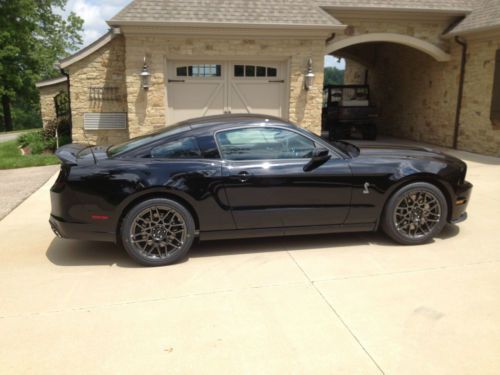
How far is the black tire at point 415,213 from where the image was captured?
4.86 meters

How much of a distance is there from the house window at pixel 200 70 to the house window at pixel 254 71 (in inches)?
18.0

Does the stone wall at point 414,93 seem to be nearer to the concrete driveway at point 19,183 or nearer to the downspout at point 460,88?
the downspout at point 460,88

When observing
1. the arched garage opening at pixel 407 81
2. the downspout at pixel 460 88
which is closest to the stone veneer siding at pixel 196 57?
the arched garage opening at pixel 407 81

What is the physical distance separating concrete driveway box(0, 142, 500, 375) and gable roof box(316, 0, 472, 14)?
339 inches

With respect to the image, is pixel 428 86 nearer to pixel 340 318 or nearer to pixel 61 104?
pixel 61 104

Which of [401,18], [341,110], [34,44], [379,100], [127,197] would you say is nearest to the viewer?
[127,197]

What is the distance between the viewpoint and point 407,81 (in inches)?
636

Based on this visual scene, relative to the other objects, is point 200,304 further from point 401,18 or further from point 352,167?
point 401,18

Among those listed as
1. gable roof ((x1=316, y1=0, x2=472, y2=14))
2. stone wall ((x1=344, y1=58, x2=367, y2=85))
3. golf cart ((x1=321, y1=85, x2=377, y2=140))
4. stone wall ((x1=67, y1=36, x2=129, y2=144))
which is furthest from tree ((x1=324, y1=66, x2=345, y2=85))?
stone wall ((x1=67, y1=36, x2=129, y2=144))

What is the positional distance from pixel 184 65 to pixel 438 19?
7.39 metres

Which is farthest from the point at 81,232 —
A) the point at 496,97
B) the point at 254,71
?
the point at 496,97

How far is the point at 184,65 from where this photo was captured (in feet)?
36.6

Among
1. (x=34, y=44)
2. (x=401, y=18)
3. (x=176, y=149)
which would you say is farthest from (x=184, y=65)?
(x=34, y=44)

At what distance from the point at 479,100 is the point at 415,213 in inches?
344
